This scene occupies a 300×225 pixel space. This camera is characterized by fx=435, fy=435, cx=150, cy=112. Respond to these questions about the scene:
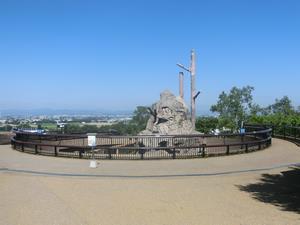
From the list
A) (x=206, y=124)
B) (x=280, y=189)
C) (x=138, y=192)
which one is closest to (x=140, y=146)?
(x=138, y=192)

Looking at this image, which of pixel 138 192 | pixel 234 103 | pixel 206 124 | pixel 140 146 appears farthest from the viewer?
pixel 234 103

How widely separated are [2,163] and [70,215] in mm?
9813

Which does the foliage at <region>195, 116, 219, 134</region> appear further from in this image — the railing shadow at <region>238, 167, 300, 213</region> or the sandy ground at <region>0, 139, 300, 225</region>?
the railing shadow at <region>238, 167, 300, 213</region>

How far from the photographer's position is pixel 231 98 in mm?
56312

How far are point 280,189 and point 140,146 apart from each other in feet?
31.7

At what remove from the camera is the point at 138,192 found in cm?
1198

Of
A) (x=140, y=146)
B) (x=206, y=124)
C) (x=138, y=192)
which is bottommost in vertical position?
(x=138, y=192)

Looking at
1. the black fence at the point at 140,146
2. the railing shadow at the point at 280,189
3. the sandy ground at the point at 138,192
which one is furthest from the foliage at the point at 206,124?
the railing shadow at the point at 280,189

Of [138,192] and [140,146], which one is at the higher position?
[140,146]

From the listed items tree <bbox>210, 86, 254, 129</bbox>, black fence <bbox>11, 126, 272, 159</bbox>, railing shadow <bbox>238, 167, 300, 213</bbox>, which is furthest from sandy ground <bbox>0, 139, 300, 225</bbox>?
tree <bbox>210, 86, 254, 129</bbox>

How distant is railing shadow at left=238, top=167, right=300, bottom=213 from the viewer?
34.6 ft

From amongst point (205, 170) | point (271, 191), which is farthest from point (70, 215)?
point (205, 170)

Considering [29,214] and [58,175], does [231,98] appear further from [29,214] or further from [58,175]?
[29,214]

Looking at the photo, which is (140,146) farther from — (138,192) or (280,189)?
(280,189)
